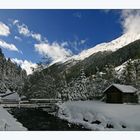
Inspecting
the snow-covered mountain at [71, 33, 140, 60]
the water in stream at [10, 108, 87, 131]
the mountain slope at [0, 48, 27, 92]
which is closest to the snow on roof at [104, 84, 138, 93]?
the snow-covered mountain at [71, 33, 140, 60]

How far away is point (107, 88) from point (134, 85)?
104cm

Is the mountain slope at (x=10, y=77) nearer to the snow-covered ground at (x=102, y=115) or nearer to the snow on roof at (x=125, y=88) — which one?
the snow-covered ground at (x=102, y=115)

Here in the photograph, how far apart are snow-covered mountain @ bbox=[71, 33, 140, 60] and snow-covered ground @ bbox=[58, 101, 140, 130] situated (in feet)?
6.20

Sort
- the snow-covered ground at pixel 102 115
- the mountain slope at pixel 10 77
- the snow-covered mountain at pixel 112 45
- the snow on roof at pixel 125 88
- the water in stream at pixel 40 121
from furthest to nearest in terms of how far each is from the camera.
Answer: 1. the snow on roof at pixel 125 88
2. the mountain slope at pixel 10 77
3. the water in stream at pixel 40 121
4. the snow-covered mountain at pixel 112 45
5. the snow-covered ground at pixel 102 115

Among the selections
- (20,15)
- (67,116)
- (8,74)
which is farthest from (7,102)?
(20,15)

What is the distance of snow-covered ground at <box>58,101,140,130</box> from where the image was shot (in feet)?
39.4

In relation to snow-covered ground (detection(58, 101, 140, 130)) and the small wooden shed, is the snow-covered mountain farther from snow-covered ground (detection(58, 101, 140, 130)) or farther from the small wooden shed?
snow-covered ground (detection(58, 101, 140, 130))

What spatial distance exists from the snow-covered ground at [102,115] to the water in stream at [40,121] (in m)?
0.50

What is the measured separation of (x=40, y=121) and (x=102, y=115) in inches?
96.7

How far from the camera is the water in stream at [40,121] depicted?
12422 mm

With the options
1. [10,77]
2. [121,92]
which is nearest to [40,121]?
[10,77]

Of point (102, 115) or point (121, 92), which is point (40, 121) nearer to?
point (102, 115)

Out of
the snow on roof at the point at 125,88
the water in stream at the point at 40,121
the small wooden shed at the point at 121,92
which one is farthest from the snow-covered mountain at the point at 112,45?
the water in stream at the point at 40,121

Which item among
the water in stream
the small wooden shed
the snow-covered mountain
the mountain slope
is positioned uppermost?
the snow-covered mountain
